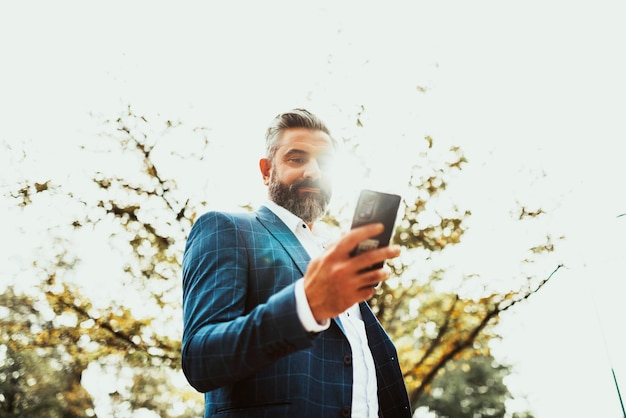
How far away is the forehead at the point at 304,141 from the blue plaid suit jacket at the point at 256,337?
54 centimetres

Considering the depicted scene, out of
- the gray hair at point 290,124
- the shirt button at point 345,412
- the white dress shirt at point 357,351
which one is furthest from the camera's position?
the gray hair at point 290,124

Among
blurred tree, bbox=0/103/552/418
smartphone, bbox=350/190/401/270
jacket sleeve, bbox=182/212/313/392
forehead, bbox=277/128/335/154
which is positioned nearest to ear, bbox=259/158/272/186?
forehead, bbox=277/128/335/154

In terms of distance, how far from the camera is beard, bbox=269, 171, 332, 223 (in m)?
2.43

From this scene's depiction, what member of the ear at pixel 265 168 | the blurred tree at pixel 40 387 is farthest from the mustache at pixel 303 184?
the blurred tree at pixel 40 387

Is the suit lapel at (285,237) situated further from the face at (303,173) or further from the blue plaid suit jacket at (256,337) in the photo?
the face at (303,173)

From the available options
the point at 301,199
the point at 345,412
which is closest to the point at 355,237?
the point at 345,412

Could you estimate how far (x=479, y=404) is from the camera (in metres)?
26.2

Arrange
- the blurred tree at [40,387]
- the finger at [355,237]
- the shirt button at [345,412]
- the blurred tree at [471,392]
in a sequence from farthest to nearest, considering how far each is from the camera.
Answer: the blurred tree at [471,392], the blurred tree at [40,387], the shirt button at [345,412], the finger at [355,237]

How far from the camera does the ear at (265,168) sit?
2.65 meters

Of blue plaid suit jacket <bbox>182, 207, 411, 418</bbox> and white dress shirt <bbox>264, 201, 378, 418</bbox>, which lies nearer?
blue plaid suit jacket <bbox>182, 207, 411, 418</bbox>

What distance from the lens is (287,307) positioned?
50.5 inches

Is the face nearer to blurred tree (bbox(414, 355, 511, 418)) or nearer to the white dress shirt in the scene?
the white dress shirt

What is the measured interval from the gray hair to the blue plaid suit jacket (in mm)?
627

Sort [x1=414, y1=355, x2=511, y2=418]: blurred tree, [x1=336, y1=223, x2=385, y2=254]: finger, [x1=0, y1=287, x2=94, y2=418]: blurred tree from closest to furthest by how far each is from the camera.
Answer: [x1=336, y1=223, x2=385, y2=254]: finger < [x1=0, y1=287, x2=94, y2=418]: blurred tree < [x1=414, y1=355, x2=511, y2=418]: blurred tree
